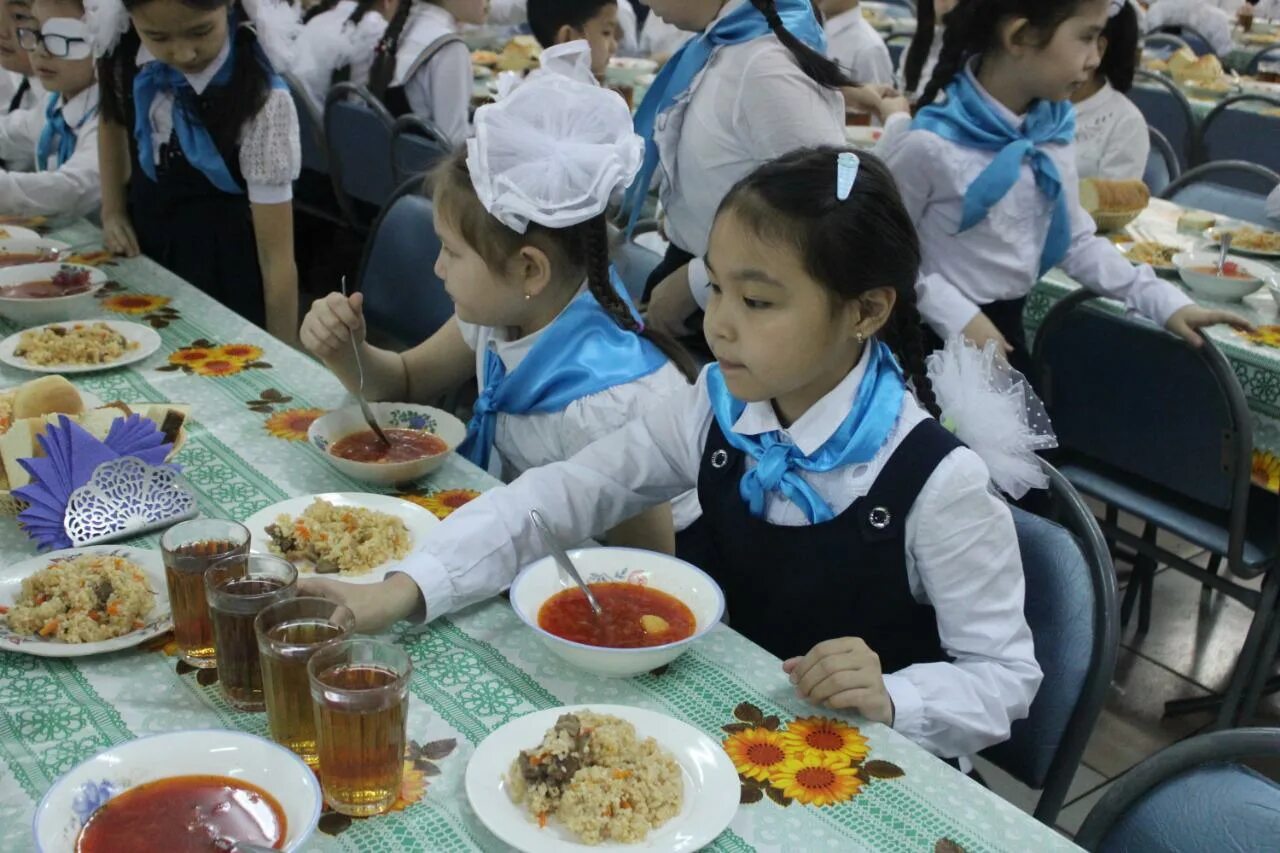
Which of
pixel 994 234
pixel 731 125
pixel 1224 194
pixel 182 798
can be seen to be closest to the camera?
pixel 182 798

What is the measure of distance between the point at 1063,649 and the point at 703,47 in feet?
4.34

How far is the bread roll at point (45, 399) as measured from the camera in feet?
4.80

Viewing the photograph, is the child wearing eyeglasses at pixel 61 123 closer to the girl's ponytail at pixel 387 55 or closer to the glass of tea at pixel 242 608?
the girl's ponytail at pixel 387 55

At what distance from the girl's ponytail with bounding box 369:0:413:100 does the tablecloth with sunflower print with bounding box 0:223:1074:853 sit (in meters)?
2.89

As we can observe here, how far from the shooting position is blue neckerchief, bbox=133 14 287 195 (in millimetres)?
2391

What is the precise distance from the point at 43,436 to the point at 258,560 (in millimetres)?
386

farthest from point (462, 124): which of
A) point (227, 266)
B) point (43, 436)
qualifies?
point (43, 436)

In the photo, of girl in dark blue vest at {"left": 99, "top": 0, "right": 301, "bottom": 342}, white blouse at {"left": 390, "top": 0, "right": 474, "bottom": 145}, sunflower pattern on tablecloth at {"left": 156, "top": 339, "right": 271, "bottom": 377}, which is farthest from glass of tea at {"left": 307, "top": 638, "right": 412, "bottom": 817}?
white blouse at {"left": 390, "top": 0, "right": 474, "bottom": 145}

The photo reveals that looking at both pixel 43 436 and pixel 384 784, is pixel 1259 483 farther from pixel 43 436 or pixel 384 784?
pixel 43 436

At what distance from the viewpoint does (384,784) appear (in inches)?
35.9

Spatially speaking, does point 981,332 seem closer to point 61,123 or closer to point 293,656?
point 293,656

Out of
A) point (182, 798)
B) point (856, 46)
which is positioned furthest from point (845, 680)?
point (856, 46)

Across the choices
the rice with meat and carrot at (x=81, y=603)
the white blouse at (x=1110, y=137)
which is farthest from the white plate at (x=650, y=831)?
the white blouse at (x=1110, y=137)

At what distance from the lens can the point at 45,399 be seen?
57.9 inches
